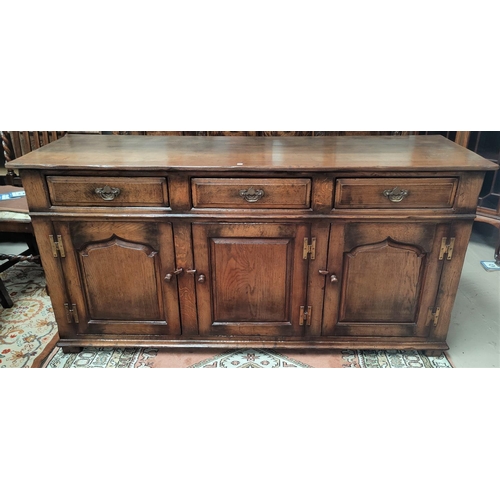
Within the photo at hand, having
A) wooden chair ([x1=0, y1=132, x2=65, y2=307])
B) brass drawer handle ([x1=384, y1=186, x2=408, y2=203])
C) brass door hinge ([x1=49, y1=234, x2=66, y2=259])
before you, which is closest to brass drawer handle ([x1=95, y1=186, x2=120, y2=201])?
brass door hinge ([x1=49, y1=234, x2=66, y2=259])

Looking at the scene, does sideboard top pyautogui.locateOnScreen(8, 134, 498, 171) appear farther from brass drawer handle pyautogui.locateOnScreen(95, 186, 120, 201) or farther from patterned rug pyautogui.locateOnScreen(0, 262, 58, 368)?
patterned rug pyautogui.locateOnScreen(0, 262, 58, 368)

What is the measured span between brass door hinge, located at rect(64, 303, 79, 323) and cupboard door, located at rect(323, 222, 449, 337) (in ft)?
3.53

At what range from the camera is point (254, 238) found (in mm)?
1657

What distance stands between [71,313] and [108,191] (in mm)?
593

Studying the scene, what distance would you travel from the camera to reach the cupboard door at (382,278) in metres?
1.64

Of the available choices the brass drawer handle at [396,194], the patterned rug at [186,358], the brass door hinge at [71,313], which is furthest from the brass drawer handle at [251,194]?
the brass door hinge at [71,313]

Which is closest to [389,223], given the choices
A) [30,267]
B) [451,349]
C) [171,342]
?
[451,349]

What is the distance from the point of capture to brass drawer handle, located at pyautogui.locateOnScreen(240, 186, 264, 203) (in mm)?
1563

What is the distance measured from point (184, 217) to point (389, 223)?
793mm

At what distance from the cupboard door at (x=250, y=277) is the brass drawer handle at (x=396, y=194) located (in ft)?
1.08

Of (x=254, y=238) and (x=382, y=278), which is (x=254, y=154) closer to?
(x=254, y=238)

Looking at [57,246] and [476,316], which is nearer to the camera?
[57,246]

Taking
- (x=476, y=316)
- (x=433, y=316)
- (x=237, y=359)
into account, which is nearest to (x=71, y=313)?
(x=237, y=359)
